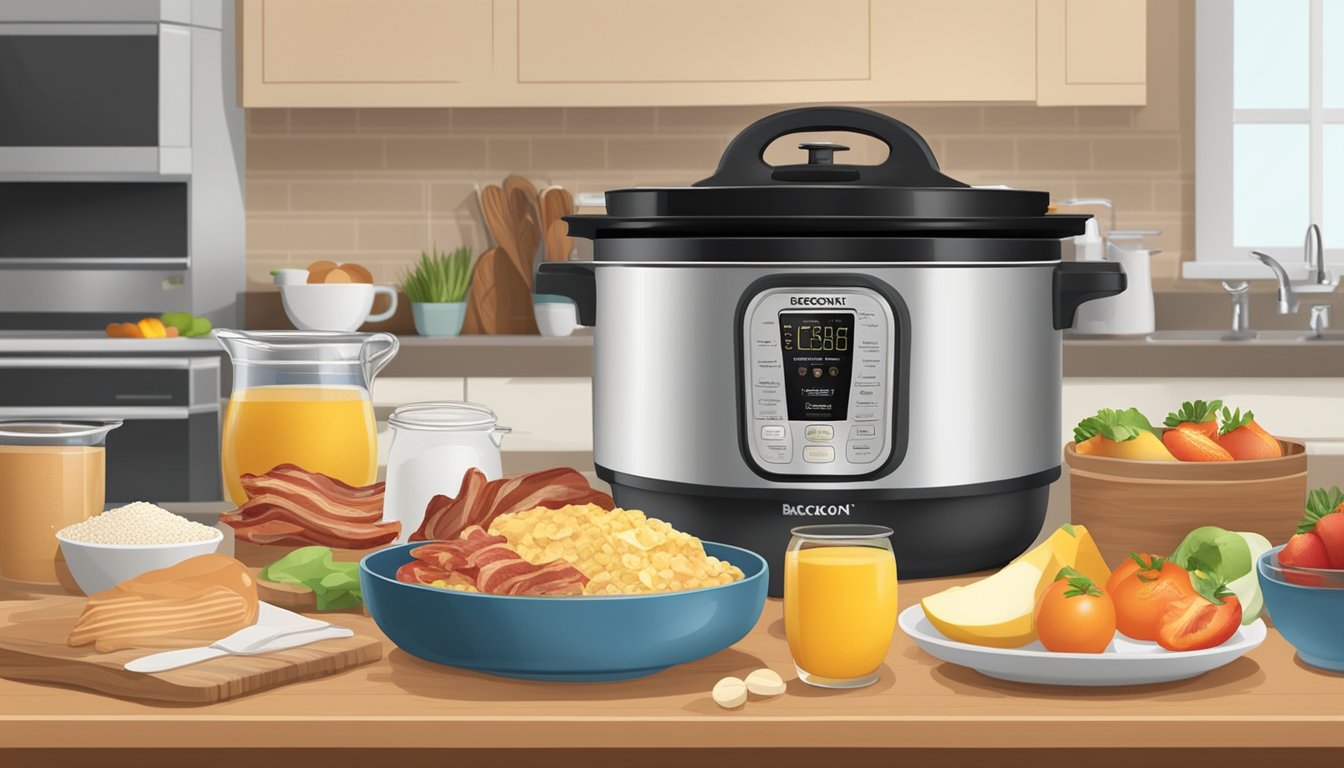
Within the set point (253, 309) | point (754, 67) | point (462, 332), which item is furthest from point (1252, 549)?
point (253, 309)

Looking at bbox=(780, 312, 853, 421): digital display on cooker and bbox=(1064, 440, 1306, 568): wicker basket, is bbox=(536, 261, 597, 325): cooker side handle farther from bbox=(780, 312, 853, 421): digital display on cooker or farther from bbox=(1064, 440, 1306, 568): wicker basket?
bbox=(1064, 440, 1306, 568): wicker basket

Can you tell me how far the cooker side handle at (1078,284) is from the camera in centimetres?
107

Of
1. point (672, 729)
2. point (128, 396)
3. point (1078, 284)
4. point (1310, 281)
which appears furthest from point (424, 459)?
point (1310, 281)

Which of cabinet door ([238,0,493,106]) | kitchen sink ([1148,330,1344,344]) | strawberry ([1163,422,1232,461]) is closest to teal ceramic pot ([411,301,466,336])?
cabinet door ([238,0,493,106])

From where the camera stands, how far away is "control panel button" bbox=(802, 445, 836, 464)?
1.01 m

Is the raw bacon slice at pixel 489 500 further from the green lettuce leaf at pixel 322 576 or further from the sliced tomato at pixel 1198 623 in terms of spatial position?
the sliced tomato at pixel 1198 623

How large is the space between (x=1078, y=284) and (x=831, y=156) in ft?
0.70

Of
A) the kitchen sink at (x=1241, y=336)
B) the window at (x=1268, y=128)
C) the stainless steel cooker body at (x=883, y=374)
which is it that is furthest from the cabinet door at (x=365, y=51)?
the stainless steel cooker body at (x=883, y=374)

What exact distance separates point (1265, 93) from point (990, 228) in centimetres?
302

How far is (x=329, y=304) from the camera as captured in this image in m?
3.23

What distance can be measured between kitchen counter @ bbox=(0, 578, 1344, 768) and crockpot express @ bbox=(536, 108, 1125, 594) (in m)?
0.26

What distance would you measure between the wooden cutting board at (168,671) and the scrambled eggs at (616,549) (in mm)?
114

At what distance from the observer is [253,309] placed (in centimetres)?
359

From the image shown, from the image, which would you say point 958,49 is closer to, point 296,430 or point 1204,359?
point 1204,359
